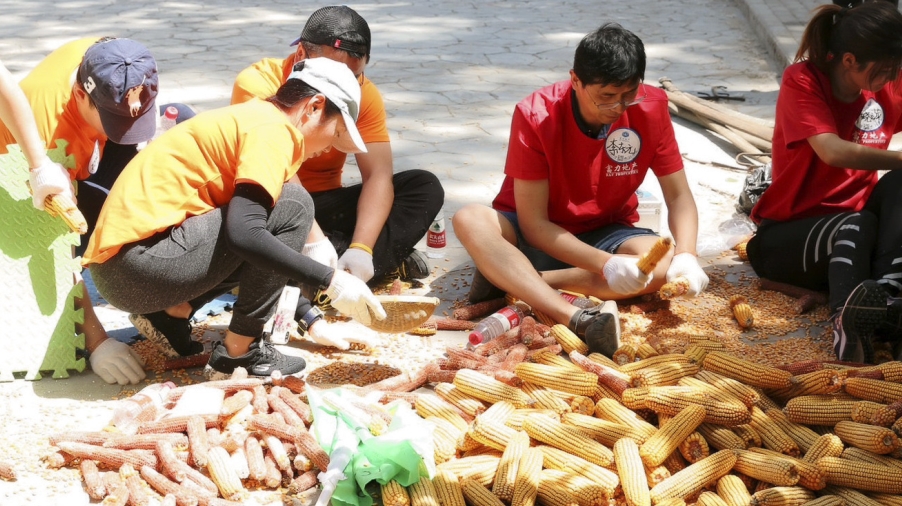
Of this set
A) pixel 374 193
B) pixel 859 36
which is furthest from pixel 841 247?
pixel 374 193

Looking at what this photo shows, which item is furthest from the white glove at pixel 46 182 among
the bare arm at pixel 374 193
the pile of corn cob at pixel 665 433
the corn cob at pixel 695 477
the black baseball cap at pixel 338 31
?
the corn cob at pixel 695 477

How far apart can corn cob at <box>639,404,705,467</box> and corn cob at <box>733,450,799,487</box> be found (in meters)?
0.16

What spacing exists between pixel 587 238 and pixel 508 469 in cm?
179

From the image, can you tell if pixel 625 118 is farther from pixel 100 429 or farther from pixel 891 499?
→ pixel 100 429

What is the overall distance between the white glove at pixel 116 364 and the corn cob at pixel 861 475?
96.9 inches

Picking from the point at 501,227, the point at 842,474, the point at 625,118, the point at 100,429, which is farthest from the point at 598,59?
the point at 100,429

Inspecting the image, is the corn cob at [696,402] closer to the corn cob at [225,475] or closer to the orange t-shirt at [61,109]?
the corn cob at [225,475]

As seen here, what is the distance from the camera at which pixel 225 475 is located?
3.07 m

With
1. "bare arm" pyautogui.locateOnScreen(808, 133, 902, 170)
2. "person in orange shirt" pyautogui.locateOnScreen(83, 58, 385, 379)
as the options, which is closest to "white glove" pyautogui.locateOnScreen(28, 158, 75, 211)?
"person in orange shirt" pyautogui.locateOnScreen(83, 58, 385, 379)

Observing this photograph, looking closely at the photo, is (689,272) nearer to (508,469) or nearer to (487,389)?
(487,389)

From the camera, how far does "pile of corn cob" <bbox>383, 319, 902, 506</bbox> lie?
290 cm

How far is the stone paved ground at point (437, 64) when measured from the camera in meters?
3.72

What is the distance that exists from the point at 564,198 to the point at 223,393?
175 cm

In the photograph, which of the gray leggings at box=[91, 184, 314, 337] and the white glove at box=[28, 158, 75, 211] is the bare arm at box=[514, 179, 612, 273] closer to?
the gray leggings at box=[91, 184, 314, 337]
